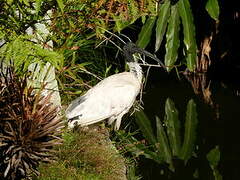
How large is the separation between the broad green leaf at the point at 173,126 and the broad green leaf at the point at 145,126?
0.55 feet

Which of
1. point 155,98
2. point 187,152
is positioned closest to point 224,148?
point 187,152

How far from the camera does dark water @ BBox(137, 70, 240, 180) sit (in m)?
5.31

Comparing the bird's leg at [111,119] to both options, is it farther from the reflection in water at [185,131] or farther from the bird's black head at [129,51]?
the bird's black head at [129,51]

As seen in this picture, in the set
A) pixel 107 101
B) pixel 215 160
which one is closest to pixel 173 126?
pixel 215 160

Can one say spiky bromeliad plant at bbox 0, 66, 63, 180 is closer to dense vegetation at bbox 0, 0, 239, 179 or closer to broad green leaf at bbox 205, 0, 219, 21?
dense vegetation at bbox 0, 0, 239, 179

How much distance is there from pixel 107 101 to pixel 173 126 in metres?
1.42

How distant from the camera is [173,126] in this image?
6121 millimetres

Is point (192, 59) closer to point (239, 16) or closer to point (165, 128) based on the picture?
point (165, 128)

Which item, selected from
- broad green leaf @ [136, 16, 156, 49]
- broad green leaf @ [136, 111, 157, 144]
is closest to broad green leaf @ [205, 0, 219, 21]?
broad green leaf @ [136, 16, 156, 49]

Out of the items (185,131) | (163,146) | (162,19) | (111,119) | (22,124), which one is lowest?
(185,131)

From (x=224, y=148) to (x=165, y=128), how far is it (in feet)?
2.10

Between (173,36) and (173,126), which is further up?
(173,36)

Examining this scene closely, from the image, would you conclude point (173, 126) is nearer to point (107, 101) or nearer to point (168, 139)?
point (168, 139)

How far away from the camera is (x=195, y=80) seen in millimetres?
7422
